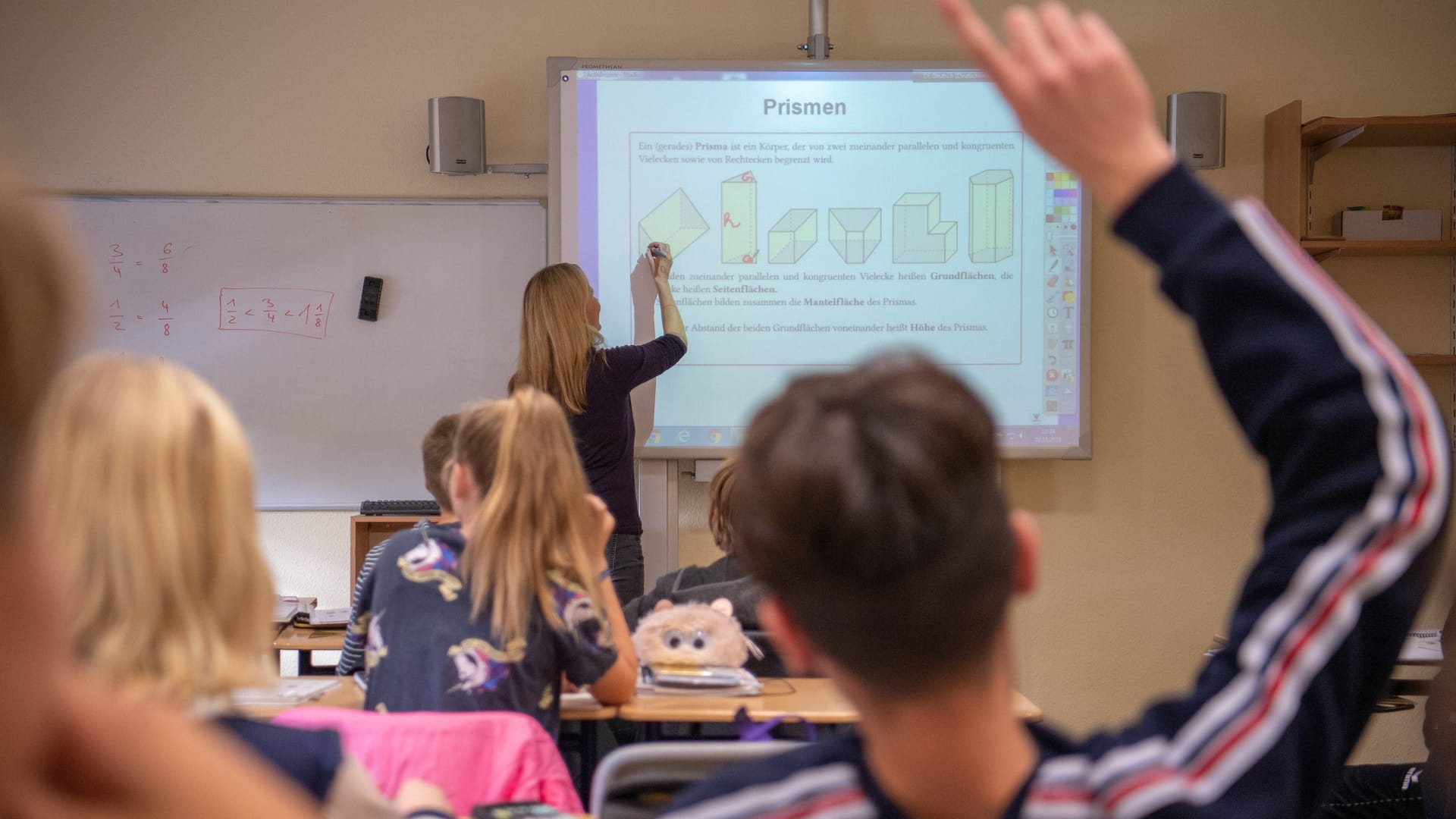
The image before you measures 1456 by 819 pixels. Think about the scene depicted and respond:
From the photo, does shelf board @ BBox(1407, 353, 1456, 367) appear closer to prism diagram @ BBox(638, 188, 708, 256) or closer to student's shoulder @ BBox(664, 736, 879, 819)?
prism diagram @ BBox(638, 188, 708, 256)

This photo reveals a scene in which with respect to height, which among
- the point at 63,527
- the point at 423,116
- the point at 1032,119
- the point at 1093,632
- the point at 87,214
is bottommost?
the point at 1093,632

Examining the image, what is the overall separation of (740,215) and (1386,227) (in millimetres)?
2398

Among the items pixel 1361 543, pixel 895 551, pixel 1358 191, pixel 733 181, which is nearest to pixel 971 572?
pixel 895 551

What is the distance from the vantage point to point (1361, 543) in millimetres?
563

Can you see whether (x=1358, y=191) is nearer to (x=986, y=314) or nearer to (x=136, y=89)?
(x=986, y=314)

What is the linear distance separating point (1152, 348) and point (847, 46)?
1675 mm

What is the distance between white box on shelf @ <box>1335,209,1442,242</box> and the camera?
4359mm

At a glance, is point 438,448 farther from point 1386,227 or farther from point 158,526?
point 1386,227

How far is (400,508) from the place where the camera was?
13.6 feet

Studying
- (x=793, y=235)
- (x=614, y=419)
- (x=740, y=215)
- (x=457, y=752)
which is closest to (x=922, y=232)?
(x=793, y=235)

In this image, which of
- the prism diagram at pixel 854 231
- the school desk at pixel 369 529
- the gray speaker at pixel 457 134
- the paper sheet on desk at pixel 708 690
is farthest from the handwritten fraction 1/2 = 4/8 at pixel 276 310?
the paper sheet on desk at pixel 708 690

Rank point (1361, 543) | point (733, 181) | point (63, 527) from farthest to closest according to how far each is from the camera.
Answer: point (733, 181) → point (63, 527) → point (1361, 543)

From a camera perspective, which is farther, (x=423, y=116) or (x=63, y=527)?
(x=423, y=116)

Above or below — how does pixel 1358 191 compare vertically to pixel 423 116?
below
